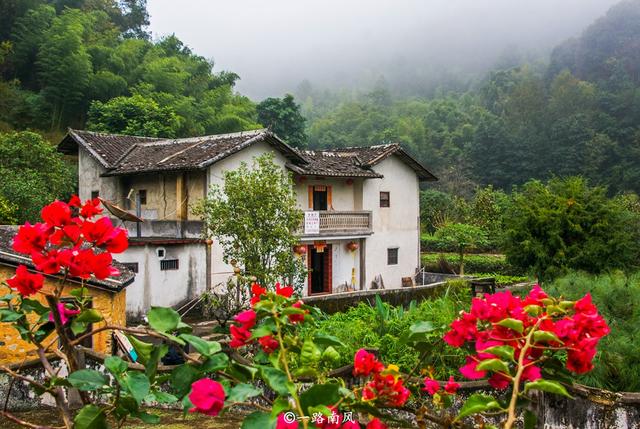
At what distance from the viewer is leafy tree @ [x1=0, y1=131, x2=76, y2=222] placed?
20.7 metres

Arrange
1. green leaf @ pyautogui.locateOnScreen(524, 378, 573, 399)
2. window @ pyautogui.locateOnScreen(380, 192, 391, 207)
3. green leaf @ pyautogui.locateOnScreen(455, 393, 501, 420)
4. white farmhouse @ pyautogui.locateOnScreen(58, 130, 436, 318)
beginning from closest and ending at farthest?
green leaf @ pyautogui.locateOnScreen(524, 378, 573, 399) < green leaf @ pyautogui.locateOnScreen(455, 393, 501, 420) < white farmhouse @ pyautogui.locateOnScreen(58, 130, 436, 318) < window @ pyautogui.locateOnScreen(380, 192, 391, 207)

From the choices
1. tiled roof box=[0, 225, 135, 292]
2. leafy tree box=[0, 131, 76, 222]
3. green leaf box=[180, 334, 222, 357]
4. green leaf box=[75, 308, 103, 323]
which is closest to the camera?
green leaf box=[180, 334, 222, 357]

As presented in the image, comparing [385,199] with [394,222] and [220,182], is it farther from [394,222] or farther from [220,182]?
[220,182]

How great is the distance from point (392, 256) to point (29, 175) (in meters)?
14.0

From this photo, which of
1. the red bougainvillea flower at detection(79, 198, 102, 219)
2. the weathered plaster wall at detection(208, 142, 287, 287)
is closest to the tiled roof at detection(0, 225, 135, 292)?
the red bougainvillea flower at detection(79, 198, 102, 219)

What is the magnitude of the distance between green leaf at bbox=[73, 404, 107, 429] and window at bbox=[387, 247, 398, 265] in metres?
22.9

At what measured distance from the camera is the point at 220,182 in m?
19.2

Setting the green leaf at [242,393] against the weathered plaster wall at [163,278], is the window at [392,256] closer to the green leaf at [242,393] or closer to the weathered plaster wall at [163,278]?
the weathered plaster wall at [163,278]

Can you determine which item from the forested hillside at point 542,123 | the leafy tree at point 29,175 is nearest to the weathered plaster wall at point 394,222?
the leafy tree at point 29,175

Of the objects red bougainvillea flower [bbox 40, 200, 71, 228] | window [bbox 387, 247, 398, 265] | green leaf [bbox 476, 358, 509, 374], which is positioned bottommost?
window [bbox 387, 247, 398, 265]

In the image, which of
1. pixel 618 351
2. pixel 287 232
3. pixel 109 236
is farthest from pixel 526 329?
pixel 287 232

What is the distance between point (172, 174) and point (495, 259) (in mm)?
16473

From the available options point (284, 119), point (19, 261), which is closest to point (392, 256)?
point (19, 261)

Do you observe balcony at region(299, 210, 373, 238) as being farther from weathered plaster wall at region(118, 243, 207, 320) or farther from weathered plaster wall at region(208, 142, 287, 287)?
weathered plaster wall at region(118, 243, 207, 320)
